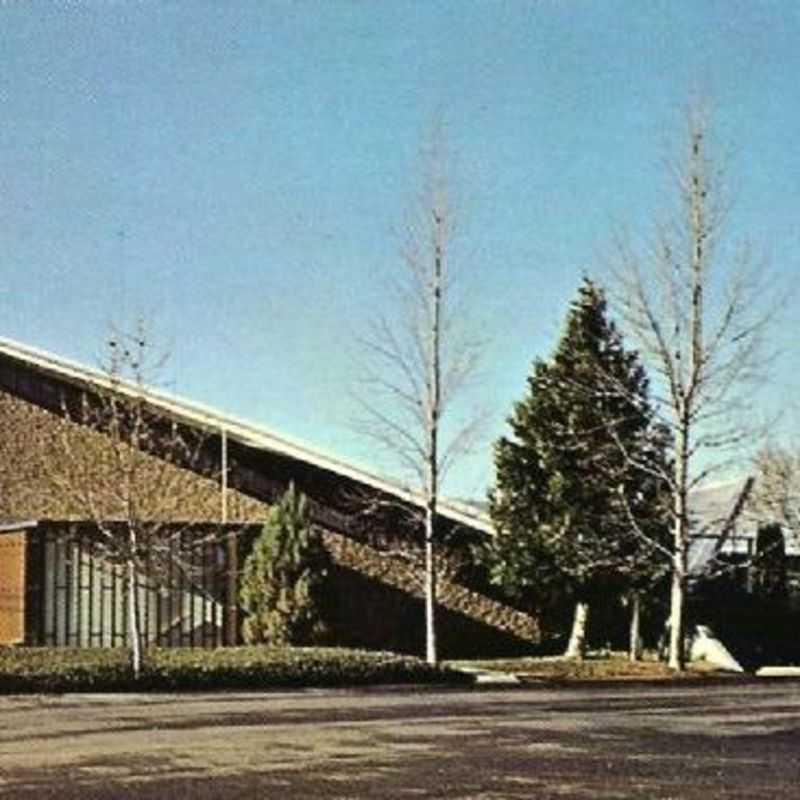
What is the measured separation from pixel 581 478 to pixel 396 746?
17558 mm

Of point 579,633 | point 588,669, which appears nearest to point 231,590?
point 579,633

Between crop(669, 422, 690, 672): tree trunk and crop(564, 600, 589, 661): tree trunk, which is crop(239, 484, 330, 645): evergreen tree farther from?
crop(669, 422, 690, 672): tree trunk

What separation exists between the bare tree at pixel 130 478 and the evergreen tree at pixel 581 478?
19.5 ft

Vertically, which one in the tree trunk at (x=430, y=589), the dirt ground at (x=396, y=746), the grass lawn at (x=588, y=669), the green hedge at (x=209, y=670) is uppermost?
the tree trunk at (x=430, y=589)

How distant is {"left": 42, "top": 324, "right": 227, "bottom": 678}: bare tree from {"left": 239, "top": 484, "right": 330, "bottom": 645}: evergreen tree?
62.9 inches

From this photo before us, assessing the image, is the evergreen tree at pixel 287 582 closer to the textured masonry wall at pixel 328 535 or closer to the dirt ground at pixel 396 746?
the textured masonry wall at pixel 328 535

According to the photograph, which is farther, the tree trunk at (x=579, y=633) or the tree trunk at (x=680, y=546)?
the tree trunk at (x=579, y=633)

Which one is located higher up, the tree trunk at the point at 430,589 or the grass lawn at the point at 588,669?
the tree trunk at the point at 430,589

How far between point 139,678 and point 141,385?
5794 millimetres

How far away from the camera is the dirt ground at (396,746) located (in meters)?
12.6

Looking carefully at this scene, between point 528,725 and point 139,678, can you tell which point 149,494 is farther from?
point 528,725

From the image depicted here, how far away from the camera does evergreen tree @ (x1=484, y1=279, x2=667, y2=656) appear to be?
3197 cm

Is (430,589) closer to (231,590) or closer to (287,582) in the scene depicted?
(287,582)

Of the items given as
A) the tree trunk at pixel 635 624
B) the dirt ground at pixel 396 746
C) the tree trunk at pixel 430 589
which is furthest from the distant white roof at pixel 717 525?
the dirt ground at pixel 396 746
